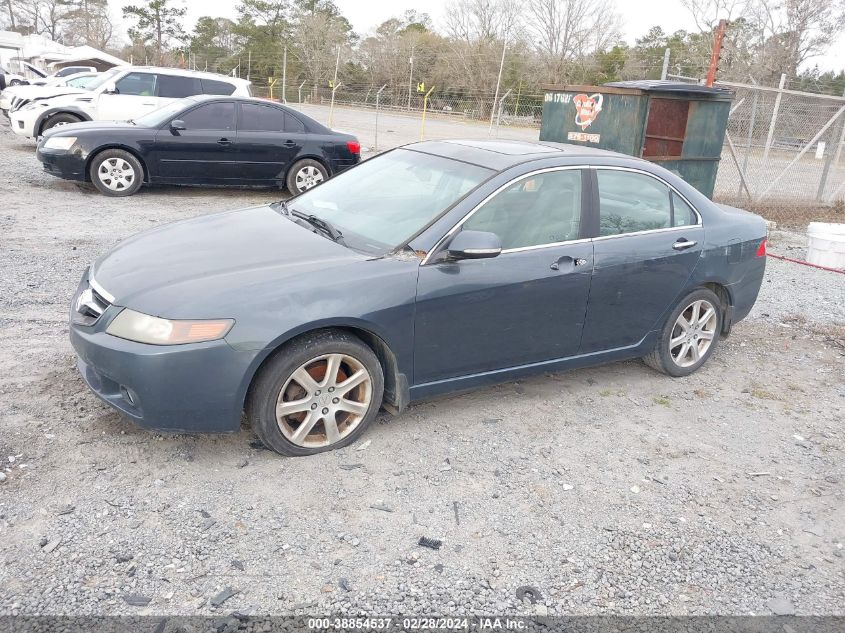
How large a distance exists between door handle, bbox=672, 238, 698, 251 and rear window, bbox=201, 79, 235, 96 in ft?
33.1

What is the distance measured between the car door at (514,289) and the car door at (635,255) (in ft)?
0.45

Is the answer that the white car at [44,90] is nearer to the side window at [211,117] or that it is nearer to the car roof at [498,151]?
the side window at [211,117]

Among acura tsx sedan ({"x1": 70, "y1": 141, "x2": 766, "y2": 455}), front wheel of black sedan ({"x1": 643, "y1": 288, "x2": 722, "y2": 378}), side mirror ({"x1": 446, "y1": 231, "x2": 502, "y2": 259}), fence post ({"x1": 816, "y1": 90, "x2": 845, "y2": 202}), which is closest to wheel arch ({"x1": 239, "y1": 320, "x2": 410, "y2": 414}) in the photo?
acura tsx sedan ({"x1": 70, "y1": 141, "x2": 766, "y2": 455})

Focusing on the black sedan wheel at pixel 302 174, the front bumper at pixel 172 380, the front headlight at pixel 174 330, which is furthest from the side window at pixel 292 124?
the front headlight at pixel 174 330

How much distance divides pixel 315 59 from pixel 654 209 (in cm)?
5408

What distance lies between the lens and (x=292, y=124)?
10672mm

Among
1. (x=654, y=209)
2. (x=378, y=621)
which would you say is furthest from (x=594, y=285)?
(x=378, y=621)

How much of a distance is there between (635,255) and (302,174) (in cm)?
723

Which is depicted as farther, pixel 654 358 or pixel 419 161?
pixel 654 358

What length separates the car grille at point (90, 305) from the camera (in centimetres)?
358

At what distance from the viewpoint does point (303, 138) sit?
10734 mm

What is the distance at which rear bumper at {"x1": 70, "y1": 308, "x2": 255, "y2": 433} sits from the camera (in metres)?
3.29

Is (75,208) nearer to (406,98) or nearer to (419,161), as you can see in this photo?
(419,161)

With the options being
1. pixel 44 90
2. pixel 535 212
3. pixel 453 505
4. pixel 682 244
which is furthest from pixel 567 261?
pixel 44 90
